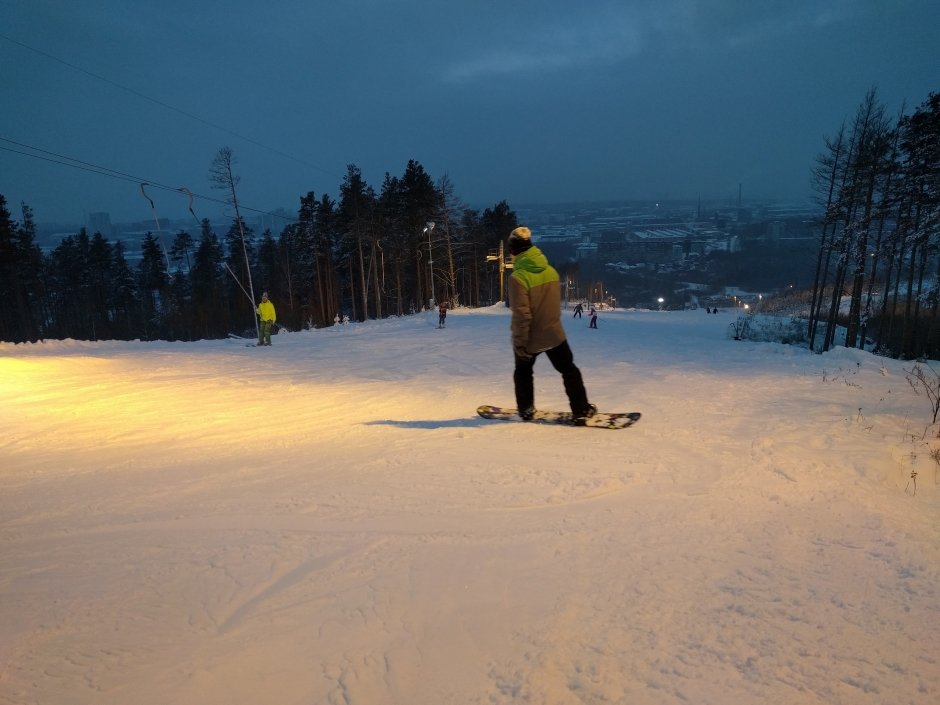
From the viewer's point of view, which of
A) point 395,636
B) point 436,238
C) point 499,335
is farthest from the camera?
point 436,238

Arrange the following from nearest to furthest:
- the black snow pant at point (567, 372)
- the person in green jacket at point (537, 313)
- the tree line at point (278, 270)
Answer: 1. the person in green jacket at point (537, 313)
2. the black snow pant at point (567, 372)
3. the tree line at point (278, 270)

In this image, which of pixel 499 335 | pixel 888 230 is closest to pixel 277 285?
pixel 499 335

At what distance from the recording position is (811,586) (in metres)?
2.81

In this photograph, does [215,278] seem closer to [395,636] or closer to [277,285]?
[277,285]

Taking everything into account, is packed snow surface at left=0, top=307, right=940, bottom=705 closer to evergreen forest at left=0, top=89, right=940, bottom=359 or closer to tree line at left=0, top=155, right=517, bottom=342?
evergreen forest at left=0, top=89, right=940, bottom=359

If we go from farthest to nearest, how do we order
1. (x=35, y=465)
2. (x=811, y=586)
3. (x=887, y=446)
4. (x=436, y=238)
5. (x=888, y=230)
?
(x=436, y=238) → (x=888, y=230) → (x=35, y=465) → (x=887, y=446) → (x=811, y=586)

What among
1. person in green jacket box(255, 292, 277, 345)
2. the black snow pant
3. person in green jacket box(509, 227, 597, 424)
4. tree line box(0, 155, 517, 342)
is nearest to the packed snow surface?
the black snow pant

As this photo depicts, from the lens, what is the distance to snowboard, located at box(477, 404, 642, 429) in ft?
20.8

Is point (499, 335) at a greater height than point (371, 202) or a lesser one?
lesser

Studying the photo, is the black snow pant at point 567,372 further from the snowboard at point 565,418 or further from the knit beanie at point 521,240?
the knit beanie at point 521,240

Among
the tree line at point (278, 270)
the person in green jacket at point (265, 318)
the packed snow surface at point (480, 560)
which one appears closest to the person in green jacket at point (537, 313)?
the packed snow surface at point (480, 560)

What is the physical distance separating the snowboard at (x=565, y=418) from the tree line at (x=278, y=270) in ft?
108

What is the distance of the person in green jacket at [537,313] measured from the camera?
6.04 metres

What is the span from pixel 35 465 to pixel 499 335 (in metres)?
16.8
